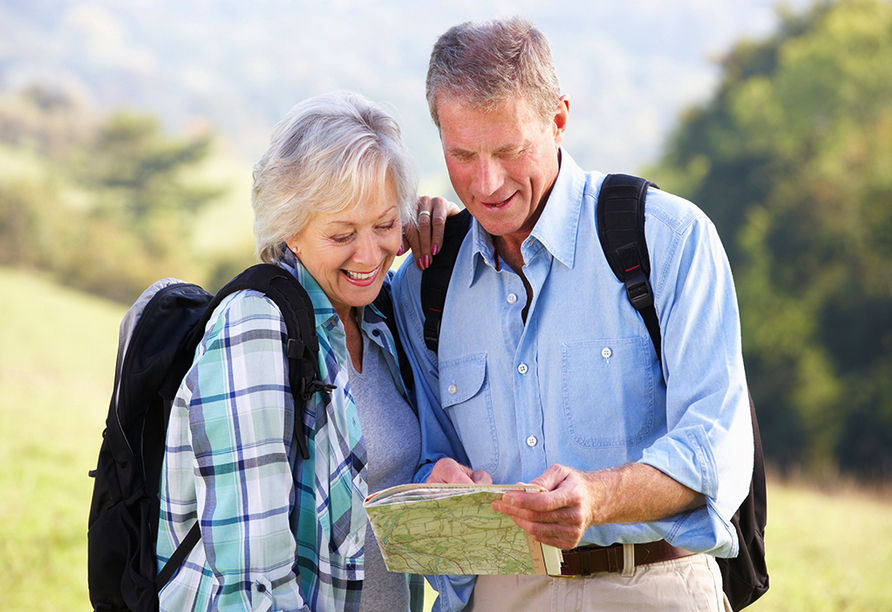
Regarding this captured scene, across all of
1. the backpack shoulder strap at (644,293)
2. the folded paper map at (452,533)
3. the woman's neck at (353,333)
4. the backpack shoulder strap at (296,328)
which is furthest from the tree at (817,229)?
the backpack shoulder strap at (296,328)

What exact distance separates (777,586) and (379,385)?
612 centimetres

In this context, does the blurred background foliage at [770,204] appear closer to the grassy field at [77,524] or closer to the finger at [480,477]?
the grassy field at [77,524]

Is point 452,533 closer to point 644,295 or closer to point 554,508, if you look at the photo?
point 554,508

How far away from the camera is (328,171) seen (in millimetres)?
2195

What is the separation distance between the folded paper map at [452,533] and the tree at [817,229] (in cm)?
2108

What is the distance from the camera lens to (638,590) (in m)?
2.14

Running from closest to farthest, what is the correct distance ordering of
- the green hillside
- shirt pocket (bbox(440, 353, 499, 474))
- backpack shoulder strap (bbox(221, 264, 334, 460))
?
1. backpack shoulder strap (bbox(221, 264, 334, 460))
2. shirt pocket (bbox(440, 353, 499, 474))
3. the green hillside

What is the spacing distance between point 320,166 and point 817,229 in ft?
81.9

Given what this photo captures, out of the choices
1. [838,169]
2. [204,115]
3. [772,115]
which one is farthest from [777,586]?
[204,115]

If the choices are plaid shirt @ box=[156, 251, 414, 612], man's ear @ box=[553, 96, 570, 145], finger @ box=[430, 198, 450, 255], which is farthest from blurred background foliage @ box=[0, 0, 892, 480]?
plaid shirt @ box=[156, 251, 414, 612]

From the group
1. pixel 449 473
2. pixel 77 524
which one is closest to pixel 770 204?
pixel 77 524

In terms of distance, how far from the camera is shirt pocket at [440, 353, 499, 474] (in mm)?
2393

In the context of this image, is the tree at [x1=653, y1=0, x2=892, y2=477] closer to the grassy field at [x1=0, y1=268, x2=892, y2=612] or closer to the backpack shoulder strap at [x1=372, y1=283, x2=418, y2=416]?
the grassy field at [x1=0, y1=268, x2=892, y2=612]

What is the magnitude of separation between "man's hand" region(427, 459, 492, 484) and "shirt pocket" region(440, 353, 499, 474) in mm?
82
